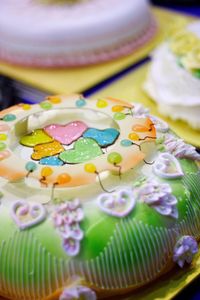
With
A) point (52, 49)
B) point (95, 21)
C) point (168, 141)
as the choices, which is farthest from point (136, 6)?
point (168, 141)

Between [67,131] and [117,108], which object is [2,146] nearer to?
[67,131]

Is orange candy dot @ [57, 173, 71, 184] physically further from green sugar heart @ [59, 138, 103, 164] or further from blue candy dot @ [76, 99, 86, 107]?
blue candy dot @ [76, 99, 86, 107]

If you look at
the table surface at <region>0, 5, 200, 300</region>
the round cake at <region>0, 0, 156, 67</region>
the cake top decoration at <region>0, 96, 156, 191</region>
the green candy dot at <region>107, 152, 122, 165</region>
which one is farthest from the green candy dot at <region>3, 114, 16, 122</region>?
the round cake at <region>0, 0, 156, 67</region>

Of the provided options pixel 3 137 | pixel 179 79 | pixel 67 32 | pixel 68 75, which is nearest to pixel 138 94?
pixel 179 79

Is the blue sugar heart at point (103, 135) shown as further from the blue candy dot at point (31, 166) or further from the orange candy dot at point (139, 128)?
the blue candy dot at point (31, 166)

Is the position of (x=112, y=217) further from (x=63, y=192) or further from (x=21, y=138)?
(x=21, y=138)

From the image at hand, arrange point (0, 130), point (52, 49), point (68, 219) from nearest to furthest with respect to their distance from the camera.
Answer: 1. point (68, 219)
2. point (0, 130)
3. point (52, 49)
